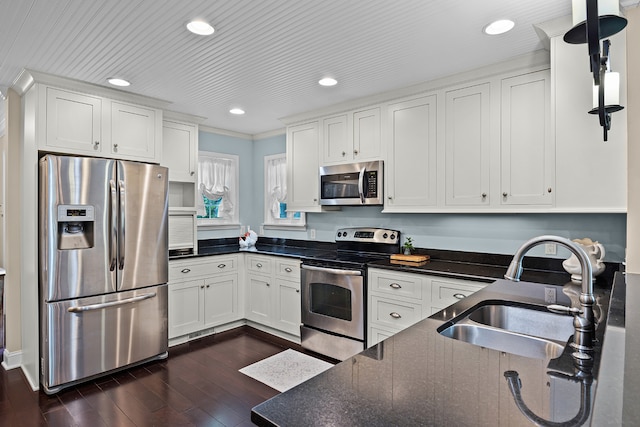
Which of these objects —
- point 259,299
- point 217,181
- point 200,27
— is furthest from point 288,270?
point 200,27

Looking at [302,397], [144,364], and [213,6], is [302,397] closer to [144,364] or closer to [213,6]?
[213,6]

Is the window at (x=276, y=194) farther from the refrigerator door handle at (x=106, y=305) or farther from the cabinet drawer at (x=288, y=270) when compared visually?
the refrigerator door handle at (x=106, y=305)

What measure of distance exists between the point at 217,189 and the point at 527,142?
357cm

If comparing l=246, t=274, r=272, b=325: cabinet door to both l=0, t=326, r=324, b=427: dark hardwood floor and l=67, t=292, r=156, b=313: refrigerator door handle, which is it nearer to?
l=0, t=326, r=324, b=427: dark hardwood floor

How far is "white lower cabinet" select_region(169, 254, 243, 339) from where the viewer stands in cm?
379

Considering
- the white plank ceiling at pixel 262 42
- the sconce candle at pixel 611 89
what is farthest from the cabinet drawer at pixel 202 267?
the sconce candle at pixel 611 89

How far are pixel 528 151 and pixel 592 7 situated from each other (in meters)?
1.78

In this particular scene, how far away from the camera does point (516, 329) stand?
5.58ft

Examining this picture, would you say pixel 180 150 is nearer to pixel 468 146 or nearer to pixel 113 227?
pixel 113 227

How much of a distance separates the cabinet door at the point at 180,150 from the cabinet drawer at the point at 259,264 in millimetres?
1143

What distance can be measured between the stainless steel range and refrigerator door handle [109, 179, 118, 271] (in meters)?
1.68

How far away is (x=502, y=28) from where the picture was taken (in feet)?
7.25

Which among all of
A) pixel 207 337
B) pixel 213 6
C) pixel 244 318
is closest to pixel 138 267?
pixel 207 337

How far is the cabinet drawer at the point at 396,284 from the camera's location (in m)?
2.88
